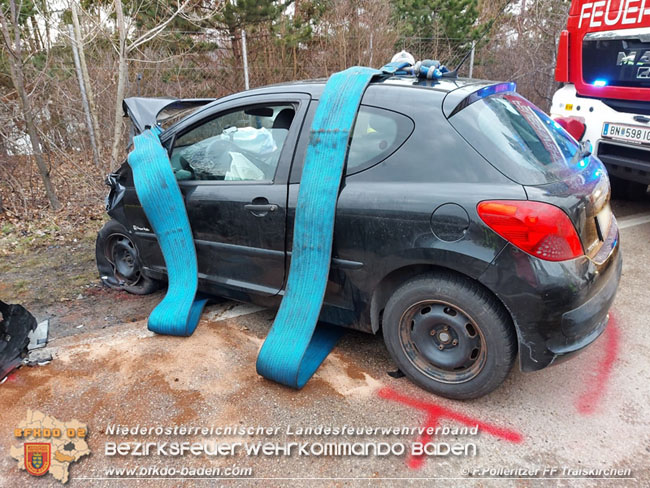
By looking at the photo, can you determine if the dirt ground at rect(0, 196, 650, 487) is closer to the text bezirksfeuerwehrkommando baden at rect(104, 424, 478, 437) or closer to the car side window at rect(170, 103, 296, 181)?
the text bezirksfeuerwehrkommando baden at rect(104, 424, 478, 437)

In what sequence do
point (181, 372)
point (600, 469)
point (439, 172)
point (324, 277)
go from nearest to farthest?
point (600, 469)
point (439, 172)
point (324, 277)
point (181, 372)

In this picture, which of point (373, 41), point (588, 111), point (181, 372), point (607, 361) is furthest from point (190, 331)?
point (373, 41)

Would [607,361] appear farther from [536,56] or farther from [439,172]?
[536,56]

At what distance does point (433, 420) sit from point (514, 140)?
5.20 feet

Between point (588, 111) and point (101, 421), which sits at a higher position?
point (588, 111)

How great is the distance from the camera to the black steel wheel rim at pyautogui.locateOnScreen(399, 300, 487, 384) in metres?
2.37

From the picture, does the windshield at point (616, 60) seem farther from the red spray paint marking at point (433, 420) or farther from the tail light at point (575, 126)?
the red spray paint marking at point (433, 420)

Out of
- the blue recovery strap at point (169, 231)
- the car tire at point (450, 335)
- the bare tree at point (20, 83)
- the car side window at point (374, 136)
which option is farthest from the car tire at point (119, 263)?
the bare tree at point (20, 83)

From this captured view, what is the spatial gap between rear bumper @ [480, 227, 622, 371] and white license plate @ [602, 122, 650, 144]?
308cm

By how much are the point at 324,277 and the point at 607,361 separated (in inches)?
75.7

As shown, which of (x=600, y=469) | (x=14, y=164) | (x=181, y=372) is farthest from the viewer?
(x=14, y=164)

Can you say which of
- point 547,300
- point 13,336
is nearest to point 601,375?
point 547,300

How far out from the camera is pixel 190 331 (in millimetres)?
3189

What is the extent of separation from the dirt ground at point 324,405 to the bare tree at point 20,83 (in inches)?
148
